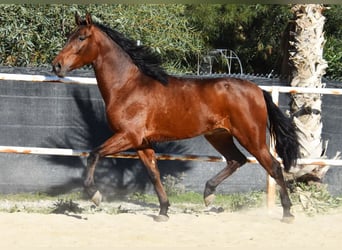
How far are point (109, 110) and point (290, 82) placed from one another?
120 inches

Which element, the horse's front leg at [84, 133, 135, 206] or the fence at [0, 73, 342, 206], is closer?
the horse's front leg at [84, 133, 135, 206]

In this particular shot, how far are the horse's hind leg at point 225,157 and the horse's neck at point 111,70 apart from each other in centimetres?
121

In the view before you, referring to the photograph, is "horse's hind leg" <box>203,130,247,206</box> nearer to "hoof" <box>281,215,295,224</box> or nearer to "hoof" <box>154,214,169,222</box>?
"hoof" <box>154,214,169,222</box>

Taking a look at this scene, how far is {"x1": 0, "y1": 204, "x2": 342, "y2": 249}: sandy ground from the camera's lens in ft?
21.8

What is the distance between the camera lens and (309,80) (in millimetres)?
9641

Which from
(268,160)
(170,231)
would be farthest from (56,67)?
(268,160)

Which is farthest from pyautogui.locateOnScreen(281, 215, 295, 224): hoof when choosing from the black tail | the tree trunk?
the tree trunk

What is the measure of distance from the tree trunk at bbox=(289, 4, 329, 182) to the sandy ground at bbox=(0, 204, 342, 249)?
126 cm

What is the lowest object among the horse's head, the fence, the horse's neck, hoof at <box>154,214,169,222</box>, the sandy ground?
hoof at <box>154,214,169,222</box>

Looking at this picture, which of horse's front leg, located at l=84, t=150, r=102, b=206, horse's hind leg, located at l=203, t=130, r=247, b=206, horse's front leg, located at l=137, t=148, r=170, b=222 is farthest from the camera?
horse's hind leg, located at l=203, t=130, r=247, b=206

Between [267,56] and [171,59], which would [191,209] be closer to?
[171,59]

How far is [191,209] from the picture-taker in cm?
889

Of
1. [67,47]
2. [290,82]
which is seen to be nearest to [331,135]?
[290,82]

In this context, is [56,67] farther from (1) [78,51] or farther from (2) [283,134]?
(2) [283,134]
